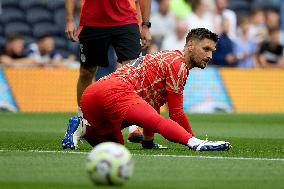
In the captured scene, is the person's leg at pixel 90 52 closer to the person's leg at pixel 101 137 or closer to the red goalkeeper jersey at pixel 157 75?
the person's leg at pixel 101 137

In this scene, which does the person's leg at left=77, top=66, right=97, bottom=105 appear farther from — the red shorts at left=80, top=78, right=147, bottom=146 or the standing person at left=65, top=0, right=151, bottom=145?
the red shorts at left=80, top=78, right=147, bottom=146

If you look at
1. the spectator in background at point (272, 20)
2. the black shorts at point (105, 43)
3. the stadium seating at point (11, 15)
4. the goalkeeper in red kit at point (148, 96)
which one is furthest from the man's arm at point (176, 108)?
the spectator in background at point (272, 20)

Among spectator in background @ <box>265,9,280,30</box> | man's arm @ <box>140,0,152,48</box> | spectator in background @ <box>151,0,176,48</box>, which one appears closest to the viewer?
man's arm @ <box>140,0,152,48</box>

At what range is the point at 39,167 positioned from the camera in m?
8.32

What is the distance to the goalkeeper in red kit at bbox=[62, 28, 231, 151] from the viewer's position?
31.5ft

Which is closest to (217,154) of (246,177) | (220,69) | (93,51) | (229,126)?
(246,177)

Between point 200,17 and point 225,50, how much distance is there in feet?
4.00

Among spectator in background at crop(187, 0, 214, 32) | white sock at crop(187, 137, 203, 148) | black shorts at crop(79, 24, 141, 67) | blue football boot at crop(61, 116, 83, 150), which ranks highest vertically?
black shorts at crop(79, 24, 141, 67)

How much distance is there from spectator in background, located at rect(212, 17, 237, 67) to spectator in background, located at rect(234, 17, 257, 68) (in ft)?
1.68

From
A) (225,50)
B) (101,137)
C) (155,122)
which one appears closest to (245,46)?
(225,50)

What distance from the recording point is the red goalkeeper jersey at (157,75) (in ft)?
32.4

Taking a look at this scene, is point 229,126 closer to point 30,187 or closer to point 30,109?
point 30,109

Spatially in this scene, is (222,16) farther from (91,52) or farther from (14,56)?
(91,52)

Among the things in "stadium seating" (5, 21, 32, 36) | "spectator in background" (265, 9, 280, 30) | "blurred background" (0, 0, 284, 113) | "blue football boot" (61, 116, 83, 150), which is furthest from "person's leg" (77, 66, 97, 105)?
"spectator in background" (265, 9, 280, 30)
